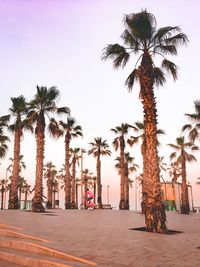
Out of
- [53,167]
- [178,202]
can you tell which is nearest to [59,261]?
[178,202]

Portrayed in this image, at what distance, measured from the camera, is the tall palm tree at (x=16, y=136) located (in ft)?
97.3

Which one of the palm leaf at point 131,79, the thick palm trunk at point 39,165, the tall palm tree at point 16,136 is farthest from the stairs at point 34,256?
the tall palm tree at point 16,136

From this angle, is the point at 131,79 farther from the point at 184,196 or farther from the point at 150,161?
the point at 184,196

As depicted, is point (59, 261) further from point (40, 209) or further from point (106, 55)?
point (40, 209)

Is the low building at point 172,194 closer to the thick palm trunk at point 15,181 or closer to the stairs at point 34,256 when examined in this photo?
the thick palm trunk at point 15,181

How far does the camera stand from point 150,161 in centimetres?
1299

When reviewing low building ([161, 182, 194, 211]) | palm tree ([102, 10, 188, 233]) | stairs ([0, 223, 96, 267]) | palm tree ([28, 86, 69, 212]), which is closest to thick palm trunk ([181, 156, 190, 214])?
low building ([161, 182, 194, 211])

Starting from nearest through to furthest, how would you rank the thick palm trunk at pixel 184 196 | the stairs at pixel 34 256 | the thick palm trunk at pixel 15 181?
the stairs at pixel 34 256
the thick palm trunk at pixel 15 181
the thick palm trunk at pixel 184 196

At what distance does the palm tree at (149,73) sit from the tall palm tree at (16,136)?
15915mm

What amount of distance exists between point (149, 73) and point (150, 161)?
4.30 m

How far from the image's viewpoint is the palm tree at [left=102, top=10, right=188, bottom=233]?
12453 millimetres

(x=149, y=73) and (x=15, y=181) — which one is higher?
(x=149, y=73)

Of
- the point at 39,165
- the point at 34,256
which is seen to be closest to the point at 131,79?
the point at 34,256

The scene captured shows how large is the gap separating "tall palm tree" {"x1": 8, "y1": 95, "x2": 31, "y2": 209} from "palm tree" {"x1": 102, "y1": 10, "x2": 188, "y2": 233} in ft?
52.2
